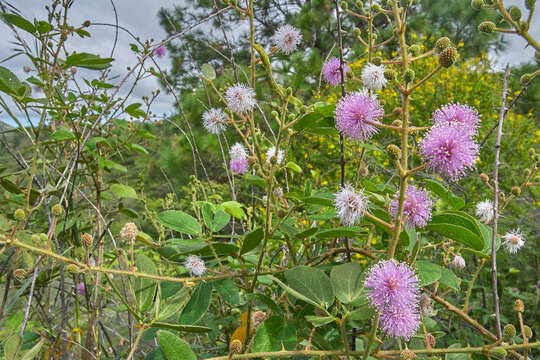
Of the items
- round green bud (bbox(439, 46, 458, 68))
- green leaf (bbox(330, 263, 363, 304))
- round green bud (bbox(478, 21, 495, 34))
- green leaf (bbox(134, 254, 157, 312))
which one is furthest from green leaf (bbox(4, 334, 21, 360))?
round green bud (bbox(478, 21, 495, 34))

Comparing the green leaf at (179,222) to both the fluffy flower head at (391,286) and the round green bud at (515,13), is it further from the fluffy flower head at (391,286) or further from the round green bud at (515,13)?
the round green bud at (515,13)

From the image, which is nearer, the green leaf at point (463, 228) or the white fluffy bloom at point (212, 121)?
the green leaf at point (463, 228)

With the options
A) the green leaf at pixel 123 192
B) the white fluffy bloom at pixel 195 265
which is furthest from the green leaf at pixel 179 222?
the green leaf at pixel 123 192

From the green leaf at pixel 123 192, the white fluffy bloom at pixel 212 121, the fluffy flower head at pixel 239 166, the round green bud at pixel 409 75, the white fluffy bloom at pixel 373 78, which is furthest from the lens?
the green leaf at pixel 123 192

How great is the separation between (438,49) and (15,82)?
69cm

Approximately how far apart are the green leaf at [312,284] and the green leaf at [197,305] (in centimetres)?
13

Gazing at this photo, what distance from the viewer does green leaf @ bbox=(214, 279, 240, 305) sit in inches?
20.5

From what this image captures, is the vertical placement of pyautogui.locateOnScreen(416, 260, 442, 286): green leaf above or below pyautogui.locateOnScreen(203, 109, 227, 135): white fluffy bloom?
below

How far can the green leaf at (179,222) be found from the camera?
0.53 meters

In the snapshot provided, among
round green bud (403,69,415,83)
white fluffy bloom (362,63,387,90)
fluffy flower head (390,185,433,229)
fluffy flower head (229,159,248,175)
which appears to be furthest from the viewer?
fluffy flower head (229,159,248,175)

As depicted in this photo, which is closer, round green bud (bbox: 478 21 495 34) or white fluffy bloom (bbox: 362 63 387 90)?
round green bud (bbox: 478 21 495 34)

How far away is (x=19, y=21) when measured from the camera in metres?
0.62

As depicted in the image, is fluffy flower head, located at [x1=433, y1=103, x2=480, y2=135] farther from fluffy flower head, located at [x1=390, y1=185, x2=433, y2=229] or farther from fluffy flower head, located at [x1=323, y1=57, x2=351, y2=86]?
fluffy flower head, located at [x1=323, y1=57, x2=351, y2=86]

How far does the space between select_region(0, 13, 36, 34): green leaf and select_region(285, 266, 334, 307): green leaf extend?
639 millimetres
